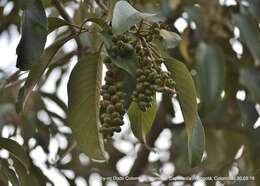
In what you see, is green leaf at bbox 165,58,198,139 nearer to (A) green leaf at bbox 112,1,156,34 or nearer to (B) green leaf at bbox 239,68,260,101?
(A) green leaf at bbox 112,1,156,34

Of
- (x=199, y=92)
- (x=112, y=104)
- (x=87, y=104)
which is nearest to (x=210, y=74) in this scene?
(x=199, y=92)

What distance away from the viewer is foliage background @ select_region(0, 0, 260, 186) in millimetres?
1521

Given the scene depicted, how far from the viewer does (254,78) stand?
1600 millimetres

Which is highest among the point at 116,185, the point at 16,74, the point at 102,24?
the point at 102,24

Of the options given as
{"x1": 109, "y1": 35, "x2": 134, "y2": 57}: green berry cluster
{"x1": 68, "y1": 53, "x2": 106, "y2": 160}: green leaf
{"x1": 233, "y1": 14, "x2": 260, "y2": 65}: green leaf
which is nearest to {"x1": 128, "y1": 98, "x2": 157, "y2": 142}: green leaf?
{"x1": 68, "y1": 53, "x2": 106, "y2": 160}: green leaf

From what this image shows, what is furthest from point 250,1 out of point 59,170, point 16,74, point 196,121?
point 59,170

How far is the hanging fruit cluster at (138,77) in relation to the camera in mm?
881

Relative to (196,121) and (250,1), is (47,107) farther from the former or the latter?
(196,121)

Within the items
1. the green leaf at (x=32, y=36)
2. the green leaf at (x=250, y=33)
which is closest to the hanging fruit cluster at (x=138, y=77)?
the green leaf at (x=32, y=36)

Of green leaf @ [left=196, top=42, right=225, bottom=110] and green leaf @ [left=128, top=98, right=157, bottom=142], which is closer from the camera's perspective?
green leaf @ [left=128, top=98, right=157, bottom=142]

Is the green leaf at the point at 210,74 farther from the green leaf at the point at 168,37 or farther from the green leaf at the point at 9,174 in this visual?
the green leaf at the point at 9,174

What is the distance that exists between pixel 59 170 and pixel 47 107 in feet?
0.70

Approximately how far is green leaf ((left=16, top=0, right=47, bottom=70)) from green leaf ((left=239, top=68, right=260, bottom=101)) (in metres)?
0.71

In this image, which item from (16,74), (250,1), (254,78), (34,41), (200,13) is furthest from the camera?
(200,13)
